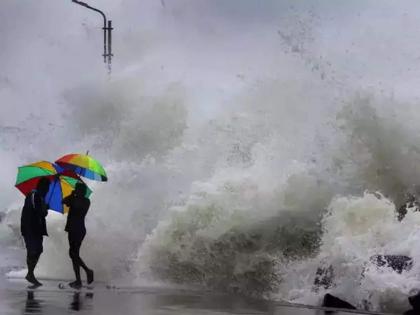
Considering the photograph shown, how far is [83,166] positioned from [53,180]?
2.15 ft

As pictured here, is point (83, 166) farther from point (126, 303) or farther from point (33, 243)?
point (126, 303)

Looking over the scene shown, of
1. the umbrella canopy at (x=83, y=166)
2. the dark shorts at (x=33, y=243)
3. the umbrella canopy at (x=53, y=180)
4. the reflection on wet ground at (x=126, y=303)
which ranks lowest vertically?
the reflection on wet ground at (x=126, y=303)

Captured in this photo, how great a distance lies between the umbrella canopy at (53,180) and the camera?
40.0 ft

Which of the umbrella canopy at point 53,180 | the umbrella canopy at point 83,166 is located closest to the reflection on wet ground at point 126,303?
the umbrella canopy at point 53,180

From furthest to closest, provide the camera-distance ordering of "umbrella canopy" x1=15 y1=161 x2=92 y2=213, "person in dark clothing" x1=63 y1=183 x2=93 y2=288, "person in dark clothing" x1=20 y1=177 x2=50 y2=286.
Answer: "umbrella canopy" x1=15 y1=161 x2=92 y2=213, "person in dark clothing" x1=63 y1=183 x2=93 y2=288, "person in dark clothing" x1=20 y1=177 x2=50 y2=286

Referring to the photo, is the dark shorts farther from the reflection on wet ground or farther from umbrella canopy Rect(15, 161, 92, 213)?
umbrella canopy Rect(15, 161, 92, 213)

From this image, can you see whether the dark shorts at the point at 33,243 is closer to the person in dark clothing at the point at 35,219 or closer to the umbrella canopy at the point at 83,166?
the person in dark clothing at the point at 35,219

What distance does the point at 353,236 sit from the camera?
1149cm

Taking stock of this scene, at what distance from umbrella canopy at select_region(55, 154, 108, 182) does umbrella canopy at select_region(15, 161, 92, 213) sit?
18cm

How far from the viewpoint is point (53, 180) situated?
41.0 feet

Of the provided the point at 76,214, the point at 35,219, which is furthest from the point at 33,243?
the point at 76,214

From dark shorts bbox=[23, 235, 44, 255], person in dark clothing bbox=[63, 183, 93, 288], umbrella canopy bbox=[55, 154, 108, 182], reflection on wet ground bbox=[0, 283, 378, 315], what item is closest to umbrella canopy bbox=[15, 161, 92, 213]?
umbrella canopy bbox=[55, 154, 108, 182]

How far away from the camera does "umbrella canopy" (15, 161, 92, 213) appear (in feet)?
40.0

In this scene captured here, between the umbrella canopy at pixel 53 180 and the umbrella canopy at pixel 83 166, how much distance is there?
6.9 inches
